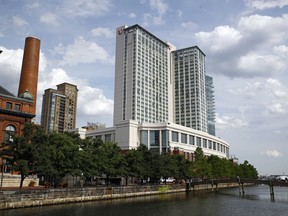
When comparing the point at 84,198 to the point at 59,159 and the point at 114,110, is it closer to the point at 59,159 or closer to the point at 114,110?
the point at 59,159

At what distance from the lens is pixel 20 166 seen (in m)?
50.2

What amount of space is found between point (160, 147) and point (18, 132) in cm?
8970

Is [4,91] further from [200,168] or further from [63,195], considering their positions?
[200,168]

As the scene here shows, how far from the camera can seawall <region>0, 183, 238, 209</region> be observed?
45.5 metres

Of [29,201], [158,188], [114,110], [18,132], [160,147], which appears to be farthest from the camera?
[114,110]

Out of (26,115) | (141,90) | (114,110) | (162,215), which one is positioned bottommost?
(162,215)

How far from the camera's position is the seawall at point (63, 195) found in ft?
149

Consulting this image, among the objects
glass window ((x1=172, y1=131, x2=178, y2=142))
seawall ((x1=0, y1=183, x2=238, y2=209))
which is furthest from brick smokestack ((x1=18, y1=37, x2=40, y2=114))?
glass window ((x1=172, y1=131, x2=178, y2=142))

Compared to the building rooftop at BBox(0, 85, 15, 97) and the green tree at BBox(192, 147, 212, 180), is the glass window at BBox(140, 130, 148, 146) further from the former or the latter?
the building rooftop at BBox(0, 85, 15, 97)

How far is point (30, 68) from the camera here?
9688 cm

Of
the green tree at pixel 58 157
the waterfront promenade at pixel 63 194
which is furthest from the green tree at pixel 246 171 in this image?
the green tree at pixel 58 157

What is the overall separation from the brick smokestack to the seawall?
44.3 m

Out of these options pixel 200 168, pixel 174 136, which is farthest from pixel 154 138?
pixel 200 168

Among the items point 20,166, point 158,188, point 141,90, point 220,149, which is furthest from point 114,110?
point 20,166
